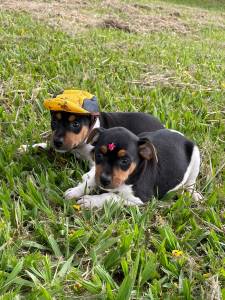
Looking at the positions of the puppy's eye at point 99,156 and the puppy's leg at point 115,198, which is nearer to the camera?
the puppy's eye at point 99,156

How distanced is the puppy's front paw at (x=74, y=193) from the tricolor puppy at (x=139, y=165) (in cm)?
8

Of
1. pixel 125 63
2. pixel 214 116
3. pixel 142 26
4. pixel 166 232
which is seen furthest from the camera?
pixel 142 26

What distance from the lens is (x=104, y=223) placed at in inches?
143

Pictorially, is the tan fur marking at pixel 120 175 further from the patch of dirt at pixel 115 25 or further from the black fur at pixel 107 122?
the patch of dirt at pixel 115 25

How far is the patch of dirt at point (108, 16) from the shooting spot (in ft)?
35.3

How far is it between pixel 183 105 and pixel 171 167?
2144 millimetres

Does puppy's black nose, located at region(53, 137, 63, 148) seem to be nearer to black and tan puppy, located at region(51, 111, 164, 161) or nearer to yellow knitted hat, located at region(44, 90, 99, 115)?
black and tan puppy, located at region(51, 111, 164, 161)

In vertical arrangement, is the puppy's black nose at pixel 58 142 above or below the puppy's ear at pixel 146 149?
below

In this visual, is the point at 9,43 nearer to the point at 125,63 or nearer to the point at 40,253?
the point at 125,63

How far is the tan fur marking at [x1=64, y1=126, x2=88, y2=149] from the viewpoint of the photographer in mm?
4332

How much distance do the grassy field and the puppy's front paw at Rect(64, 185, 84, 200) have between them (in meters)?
0.08

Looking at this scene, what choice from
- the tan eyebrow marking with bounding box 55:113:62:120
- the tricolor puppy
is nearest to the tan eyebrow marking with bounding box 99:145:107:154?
the tricolor puppy

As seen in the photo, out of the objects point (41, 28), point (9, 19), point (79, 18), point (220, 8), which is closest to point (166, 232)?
point (41, 28)

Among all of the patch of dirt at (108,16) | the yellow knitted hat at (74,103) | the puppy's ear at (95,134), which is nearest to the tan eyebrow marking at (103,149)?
the puppy's ear at (95,134)
